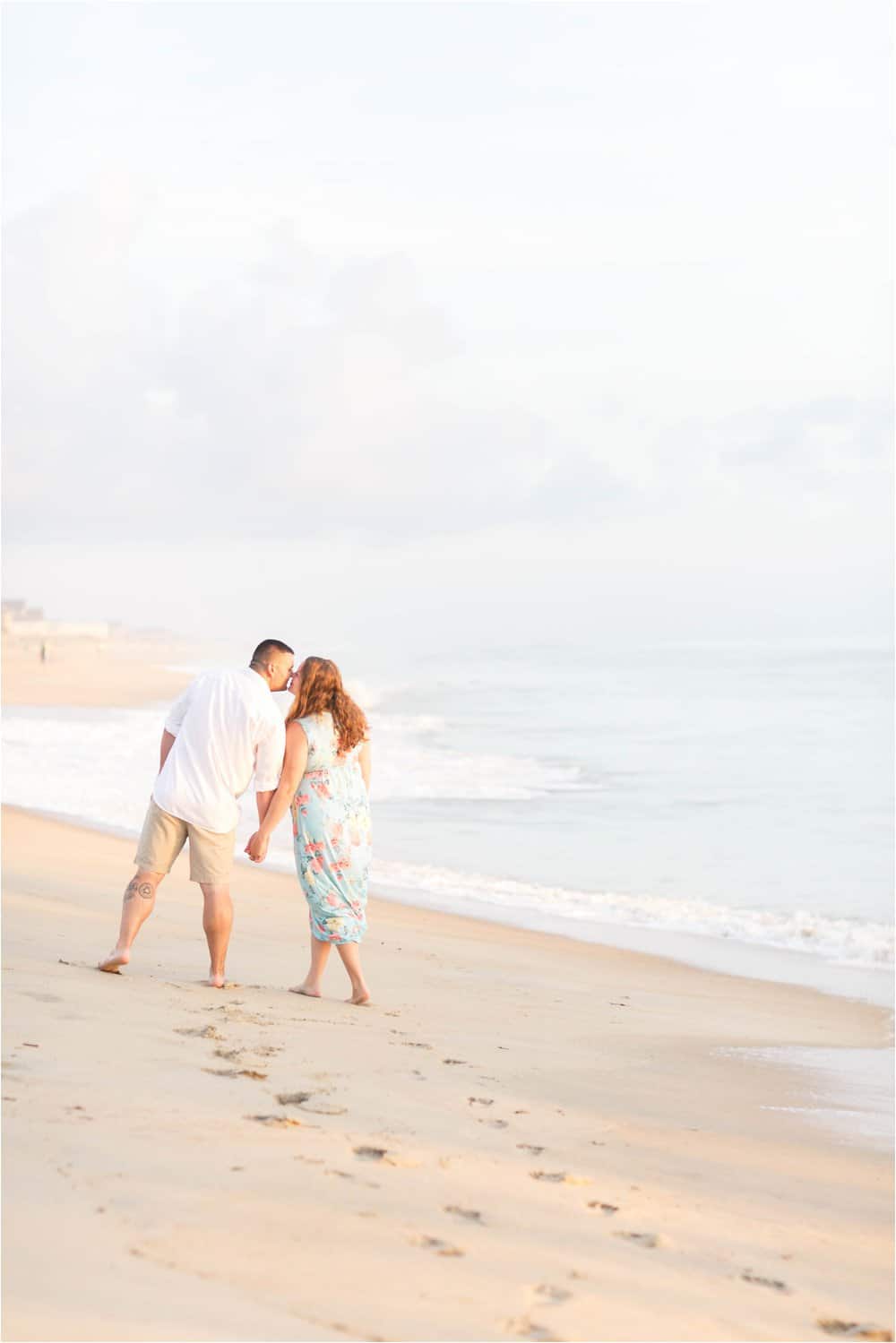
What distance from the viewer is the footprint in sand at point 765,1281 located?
3.63m

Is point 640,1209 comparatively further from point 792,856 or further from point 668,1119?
point 792,856

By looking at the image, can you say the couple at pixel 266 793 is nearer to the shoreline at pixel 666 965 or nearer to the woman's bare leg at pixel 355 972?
the woman's bare leg at pixel 355 972

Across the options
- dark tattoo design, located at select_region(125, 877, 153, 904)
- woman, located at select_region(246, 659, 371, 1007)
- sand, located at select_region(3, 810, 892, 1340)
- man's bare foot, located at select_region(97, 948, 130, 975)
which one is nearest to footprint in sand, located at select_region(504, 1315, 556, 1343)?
sand, located at select_region(3, 810, 892, 1340)

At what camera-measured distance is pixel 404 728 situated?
31594 millimetres

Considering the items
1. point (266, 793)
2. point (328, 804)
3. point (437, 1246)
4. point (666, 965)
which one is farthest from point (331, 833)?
point (666, 965)

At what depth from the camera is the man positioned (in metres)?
6.29

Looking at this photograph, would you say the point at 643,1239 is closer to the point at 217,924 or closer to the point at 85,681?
the point at 217,924

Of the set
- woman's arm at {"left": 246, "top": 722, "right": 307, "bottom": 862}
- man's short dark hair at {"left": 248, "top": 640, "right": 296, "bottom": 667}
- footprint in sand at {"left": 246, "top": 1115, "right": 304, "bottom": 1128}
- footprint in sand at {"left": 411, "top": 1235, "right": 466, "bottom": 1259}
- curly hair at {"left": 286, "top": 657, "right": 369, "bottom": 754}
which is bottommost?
footprint in sand at {"left": 411, "top": 1235, "right": 466, "bottom": 1259}

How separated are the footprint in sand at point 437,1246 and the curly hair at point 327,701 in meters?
3.21

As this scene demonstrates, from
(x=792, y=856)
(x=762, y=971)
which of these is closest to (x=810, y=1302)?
(x=762, y=971)

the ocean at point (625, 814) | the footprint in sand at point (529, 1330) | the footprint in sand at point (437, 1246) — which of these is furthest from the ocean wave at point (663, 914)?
the footprint in sand at point (529, 1330)

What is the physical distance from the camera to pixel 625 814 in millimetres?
17625

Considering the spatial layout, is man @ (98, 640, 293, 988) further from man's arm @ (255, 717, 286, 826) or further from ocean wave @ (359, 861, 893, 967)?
ocean wave @ (359, 861, 893, 967)

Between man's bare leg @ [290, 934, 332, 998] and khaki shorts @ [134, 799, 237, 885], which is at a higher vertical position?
khaki shorts @ [134, 799, 237, 885]
